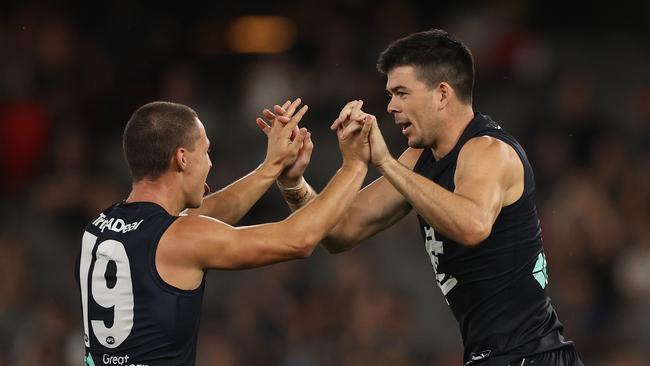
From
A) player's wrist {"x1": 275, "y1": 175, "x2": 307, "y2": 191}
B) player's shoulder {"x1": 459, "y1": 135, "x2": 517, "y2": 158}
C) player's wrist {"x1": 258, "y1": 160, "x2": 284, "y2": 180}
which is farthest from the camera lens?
player's wrist {"x1": 275, "y1": 175, "x2": 307, "y2": 191}

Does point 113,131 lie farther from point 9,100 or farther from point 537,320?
point 537,320

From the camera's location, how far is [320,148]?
12273 millimetres

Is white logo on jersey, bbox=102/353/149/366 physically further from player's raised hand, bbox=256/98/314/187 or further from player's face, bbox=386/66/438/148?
player's face, bbox=386/66/438/148

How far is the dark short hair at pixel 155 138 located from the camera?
17.9ft

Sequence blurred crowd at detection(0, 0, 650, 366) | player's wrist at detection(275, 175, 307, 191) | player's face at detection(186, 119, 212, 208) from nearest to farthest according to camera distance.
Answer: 1. player's face at detection(186, 119, 212, 208)
2. player's wrist at detection(275, 175, 307, 191)
3. blurred crowd at detection(0, 0, 650, 366)

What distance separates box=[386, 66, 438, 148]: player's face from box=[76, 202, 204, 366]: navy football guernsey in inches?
53.4

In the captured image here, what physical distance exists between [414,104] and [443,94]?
0.15 meters

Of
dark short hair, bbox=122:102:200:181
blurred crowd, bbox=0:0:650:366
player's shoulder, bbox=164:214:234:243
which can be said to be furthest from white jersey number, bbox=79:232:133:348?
blurred crowd, bbox=0:0:650:366

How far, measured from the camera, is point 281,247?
5324 millimetres

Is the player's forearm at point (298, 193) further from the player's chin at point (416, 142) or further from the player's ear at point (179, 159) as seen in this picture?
the player's ear at point (179, 159)

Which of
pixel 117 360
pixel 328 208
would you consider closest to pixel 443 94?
pixel 328 208

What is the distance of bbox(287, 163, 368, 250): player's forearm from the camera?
17.7 feet

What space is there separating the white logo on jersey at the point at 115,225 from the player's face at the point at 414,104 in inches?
57.4

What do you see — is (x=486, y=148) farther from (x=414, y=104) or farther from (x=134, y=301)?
(x=134, y=301)
